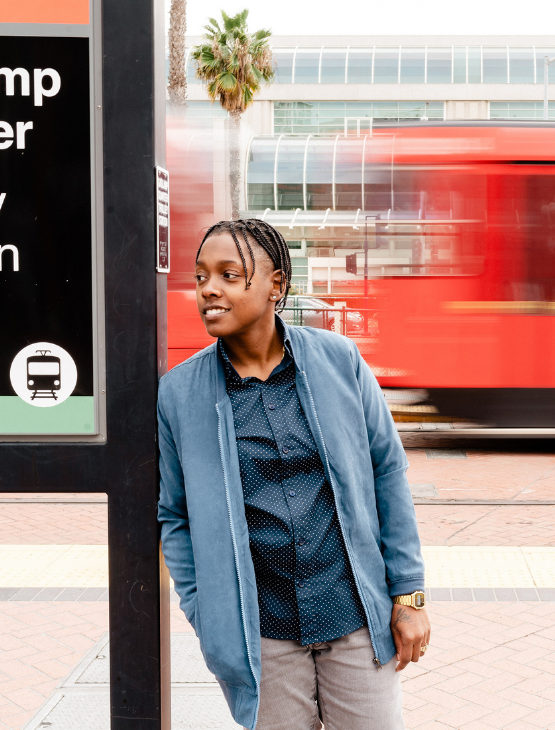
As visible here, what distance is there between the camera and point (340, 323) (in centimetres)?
1099

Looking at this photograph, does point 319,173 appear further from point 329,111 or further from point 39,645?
point 329,111

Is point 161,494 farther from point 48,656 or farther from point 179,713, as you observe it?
point 48,656

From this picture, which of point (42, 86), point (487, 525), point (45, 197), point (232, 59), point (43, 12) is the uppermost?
point (232, 59)

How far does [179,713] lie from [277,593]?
1.41 metres

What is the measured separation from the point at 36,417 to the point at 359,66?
146 feet

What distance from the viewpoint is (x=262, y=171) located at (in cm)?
1338

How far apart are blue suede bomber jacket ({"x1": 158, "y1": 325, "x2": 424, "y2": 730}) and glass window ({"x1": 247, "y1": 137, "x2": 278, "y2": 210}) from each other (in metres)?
11.6

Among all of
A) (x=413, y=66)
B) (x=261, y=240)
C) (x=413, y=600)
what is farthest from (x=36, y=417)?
(x=413, y=66)

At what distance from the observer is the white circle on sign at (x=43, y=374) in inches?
88.4

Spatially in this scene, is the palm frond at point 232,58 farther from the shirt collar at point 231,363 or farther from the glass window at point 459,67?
the shirt collar at point 231,363

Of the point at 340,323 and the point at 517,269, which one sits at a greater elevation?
the point at 517,269

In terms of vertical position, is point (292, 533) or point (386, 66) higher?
point (386, 66)

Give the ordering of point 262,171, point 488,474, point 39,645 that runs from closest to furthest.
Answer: point 39,645 < point 488,474 < point 262,171

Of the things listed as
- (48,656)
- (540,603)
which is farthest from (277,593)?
(540,603)
